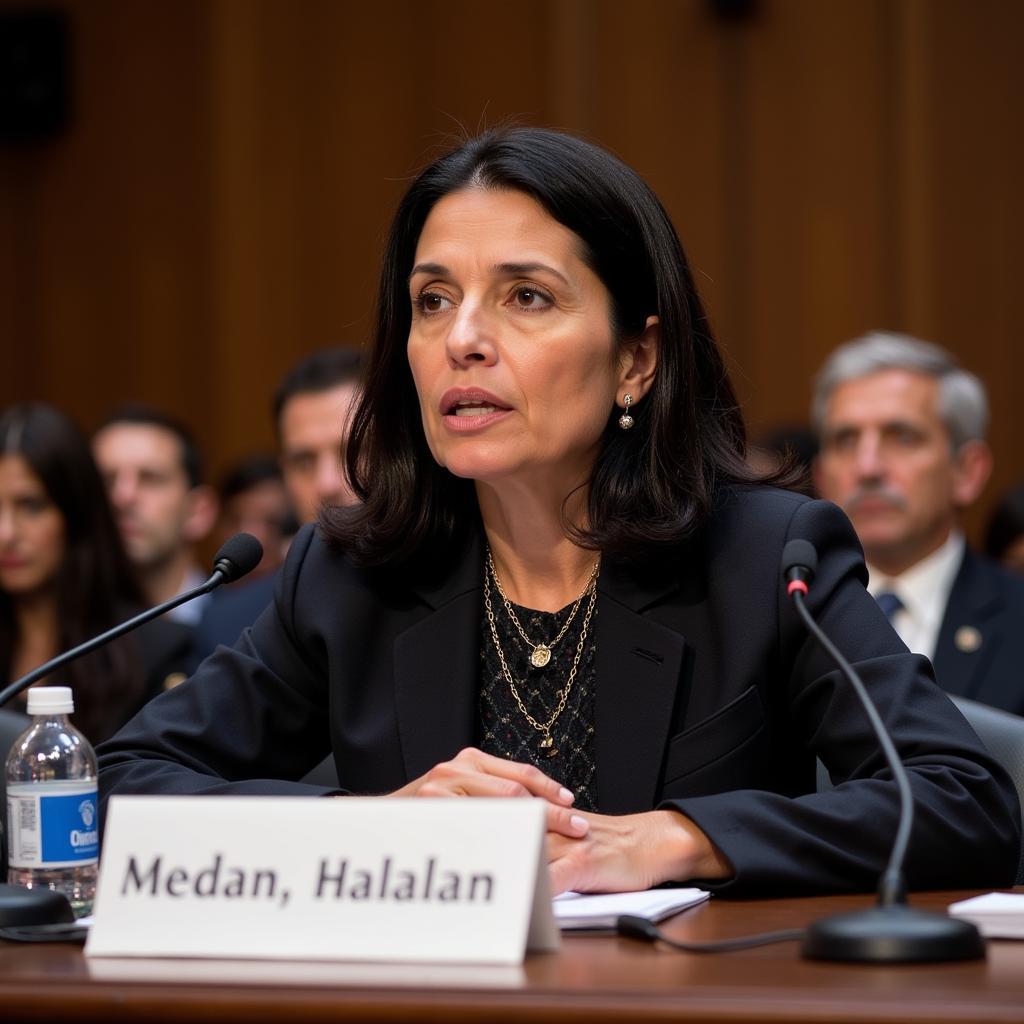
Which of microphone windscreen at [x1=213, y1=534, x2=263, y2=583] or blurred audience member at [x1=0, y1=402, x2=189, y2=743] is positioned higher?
microphone windscreen at [x1=213, y1=534, x2=263, y2=583]

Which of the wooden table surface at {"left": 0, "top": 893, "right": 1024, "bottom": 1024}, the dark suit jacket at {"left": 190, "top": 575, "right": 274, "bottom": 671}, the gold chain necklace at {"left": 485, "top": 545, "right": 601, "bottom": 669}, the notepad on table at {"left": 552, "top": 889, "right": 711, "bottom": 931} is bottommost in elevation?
the dark suit jacket at {"left": 190, "top": 575, "right": 274, "bottom": 671}

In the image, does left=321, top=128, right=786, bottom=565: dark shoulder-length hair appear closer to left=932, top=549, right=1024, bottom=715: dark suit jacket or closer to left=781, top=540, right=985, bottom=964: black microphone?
left=781, top=540, right=985, bottom=964: black microphone

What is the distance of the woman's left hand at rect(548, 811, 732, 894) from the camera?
169 cm

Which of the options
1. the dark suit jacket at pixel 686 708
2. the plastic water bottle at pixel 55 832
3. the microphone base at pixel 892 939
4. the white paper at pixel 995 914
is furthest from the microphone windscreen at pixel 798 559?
the plastic water bottle at pixel 55 832

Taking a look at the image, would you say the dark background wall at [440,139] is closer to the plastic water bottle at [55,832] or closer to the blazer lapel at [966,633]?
the blazer lapel at [966,633]

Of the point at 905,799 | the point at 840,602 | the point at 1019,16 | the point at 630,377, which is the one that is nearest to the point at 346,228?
the point at 1019,16

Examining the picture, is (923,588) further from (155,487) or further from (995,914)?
(995,914)

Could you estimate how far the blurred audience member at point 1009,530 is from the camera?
5.02 m

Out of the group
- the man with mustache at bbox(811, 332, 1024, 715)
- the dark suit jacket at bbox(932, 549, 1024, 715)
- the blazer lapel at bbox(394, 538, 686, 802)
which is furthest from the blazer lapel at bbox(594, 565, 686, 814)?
the man with mustache at bbox(811, 332, 1024, 715)

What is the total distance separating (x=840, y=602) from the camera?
6.85 ft

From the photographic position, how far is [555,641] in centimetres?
236

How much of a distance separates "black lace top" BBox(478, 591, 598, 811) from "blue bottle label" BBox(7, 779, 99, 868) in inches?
26.4

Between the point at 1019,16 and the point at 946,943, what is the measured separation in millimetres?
4831

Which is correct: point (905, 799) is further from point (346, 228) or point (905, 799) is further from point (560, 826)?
point (346, 228)
